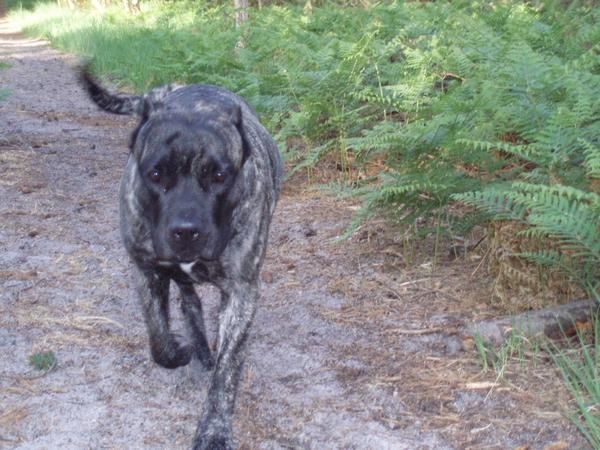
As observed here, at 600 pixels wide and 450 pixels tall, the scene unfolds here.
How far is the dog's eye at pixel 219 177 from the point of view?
3790 millimetres

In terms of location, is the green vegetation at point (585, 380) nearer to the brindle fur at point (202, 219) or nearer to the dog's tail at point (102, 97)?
the brindle fur at point (202, 219)

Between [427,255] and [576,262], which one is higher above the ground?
[576,262]

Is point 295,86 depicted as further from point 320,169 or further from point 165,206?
point 165,206

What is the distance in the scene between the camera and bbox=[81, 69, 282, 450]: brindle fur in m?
3.71

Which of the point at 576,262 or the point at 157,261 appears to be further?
the point at 576,262

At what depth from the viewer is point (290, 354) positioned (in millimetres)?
4719

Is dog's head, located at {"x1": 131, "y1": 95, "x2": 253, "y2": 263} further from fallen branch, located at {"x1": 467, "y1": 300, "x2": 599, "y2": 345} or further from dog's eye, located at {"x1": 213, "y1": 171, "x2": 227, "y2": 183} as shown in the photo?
fallen branch, located at {"x1": 467, "y1": 300, "x2": 599, "y2": 345}

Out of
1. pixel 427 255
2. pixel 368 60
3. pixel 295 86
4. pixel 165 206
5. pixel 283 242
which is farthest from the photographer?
pixel 295 86

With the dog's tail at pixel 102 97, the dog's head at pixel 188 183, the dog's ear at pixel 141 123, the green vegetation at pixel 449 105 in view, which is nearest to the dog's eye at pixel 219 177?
the dog's head at pixel 188 183

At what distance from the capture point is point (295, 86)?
A: 852 cm

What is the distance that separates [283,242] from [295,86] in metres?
2.34

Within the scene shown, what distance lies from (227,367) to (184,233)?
725 mm

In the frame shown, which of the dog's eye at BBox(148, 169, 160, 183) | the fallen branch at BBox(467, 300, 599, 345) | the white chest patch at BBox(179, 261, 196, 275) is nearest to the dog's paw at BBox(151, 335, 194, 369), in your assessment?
the white chest patch at BBox(179, 261, 196, 275)

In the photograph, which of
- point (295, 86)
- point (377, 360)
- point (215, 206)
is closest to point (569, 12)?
point (295, 86)
